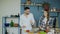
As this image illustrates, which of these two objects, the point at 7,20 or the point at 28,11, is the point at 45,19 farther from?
the point at 7,20

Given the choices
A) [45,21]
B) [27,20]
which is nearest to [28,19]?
[27,20]

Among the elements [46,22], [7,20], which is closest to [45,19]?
[46,22]

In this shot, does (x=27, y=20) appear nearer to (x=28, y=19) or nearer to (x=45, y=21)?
(x=28, y=19)

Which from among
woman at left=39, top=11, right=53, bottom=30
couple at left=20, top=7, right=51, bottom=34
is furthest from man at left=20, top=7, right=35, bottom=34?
woman at left=39, top=11, right=53, bottom=30

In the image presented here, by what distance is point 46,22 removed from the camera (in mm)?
3518

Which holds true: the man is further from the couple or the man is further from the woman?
the woman

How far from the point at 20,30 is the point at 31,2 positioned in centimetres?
82

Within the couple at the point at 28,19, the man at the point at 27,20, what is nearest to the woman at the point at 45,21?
the couple at the point at 28,19

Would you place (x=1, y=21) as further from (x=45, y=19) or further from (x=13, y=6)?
(x=45, y=19)

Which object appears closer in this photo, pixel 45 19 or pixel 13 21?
pixel 45 19

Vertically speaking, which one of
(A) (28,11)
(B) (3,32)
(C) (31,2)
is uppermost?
(C) (31,2)

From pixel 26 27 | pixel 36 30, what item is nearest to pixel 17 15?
pixel 26 27

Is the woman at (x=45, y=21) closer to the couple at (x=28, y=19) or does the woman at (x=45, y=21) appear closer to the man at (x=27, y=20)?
the couple at (x=28, y=19)

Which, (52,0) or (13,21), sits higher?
(52,0)
